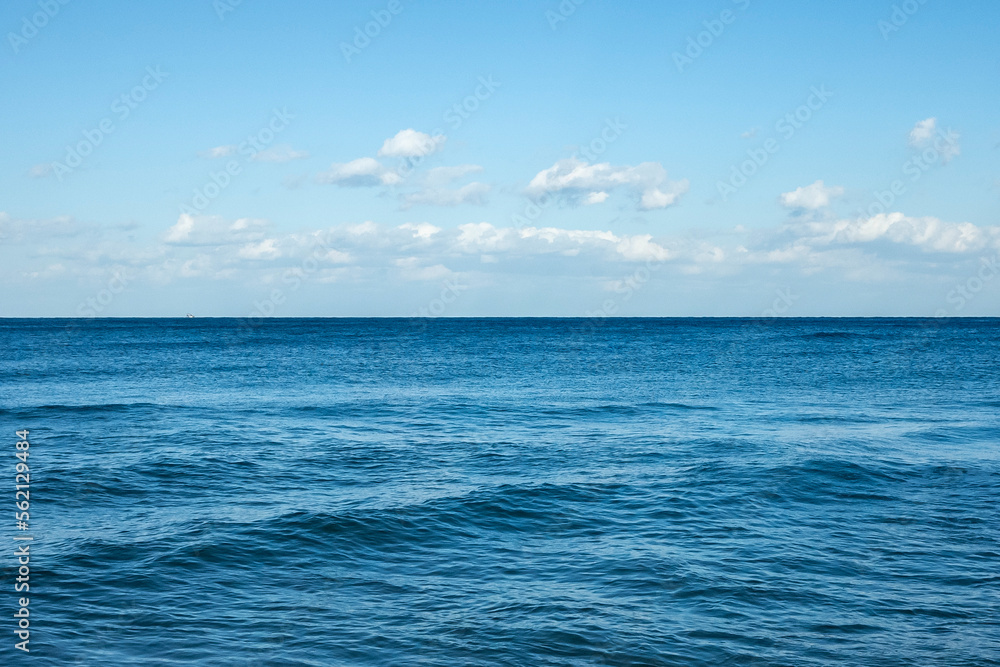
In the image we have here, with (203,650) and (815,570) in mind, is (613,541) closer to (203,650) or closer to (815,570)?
(815,570)

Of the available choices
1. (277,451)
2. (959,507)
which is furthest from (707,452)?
(277,451)

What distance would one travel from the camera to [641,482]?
21.1 m

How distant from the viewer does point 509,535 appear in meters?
16.6

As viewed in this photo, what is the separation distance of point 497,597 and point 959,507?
1254 cm

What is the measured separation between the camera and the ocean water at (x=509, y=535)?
11.3m

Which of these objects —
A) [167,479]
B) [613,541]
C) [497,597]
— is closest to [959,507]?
[613,541]

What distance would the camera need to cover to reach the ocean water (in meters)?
11.3

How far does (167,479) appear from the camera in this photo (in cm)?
2127

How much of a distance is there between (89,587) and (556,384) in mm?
39058

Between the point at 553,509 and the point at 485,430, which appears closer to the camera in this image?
the point at 553,509

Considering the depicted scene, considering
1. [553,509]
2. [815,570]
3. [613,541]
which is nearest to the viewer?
[815,570]

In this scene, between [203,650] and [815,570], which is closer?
[203,650]

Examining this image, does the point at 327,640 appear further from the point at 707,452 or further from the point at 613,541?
the point at 707,452

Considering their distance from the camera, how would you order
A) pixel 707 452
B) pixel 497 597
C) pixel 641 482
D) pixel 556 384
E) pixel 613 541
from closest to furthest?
pixel 497 597 → pixel 613 541 → pixel 641 482 → pixel 707 452 → pixel 556 384
